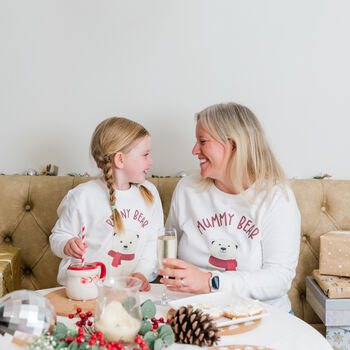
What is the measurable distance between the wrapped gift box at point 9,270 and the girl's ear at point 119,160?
523 mm

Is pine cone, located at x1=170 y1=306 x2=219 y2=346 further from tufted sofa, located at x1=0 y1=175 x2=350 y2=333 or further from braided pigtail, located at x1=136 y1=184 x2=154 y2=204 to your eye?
tufted sofa, located at x1=0 y1=175 x2=350 y2=333

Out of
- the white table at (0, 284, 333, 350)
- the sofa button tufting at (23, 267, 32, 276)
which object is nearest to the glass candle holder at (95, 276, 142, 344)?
the white table at (0, 284, 333, 350)

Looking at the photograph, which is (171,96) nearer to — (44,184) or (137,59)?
(137,59)

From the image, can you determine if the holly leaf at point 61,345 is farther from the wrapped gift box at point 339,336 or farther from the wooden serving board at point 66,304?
the wrapped gift box at point 339,336

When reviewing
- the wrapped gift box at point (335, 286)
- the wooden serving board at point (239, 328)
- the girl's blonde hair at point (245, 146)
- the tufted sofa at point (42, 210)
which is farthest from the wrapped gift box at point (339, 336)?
the wooden serving board at point (239, 328)

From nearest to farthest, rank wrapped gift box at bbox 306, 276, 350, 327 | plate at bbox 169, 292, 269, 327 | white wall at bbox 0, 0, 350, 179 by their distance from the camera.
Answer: plate at bbox 169, 292, 269, 327 < wrapped gift box at bbox 306, 276, 350, 327 < white wall at bbox 0, 0, 350, 179

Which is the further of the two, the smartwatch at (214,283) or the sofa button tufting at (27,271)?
the sofa button tufting at (27,271)

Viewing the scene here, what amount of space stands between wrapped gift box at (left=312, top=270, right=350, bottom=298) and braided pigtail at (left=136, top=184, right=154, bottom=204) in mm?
671

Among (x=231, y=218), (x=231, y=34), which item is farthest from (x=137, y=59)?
(x=231, y=218)

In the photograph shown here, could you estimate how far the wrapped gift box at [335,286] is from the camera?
1.38m

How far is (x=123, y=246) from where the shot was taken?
153 centimetres

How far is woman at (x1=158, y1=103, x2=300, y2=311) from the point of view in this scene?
52.8 inches

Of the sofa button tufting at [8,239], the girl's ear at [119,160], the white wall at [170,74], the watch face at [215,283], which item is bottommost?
the sofa button tufting at [8,239]

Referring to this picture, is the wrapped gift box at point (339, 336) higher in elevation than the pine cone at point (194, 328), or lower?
lower
